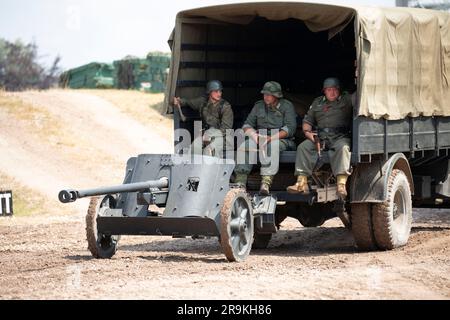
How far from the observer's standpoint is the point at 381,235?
44.7 ft

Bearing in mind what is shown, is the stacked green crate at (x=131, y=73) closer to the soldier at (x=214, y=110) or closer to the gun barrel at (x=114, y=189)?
the soldier at (x=214, y=110)

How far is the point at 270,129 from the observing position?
14.0 meters

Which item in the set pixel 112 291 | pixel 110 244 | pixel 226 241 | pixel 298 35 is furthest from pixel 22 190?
pixel 112 291

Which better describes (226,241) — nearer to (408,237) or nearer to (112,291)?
(112,291)

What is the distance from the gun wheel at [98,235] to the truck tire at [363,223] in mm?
2890

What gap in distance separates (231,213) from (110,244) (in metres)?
1.66

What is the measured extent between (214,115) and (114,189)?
264cm

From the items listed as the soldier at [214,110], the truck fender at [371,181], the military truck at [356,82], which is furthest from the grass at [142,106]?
the truck fender at [371,181]

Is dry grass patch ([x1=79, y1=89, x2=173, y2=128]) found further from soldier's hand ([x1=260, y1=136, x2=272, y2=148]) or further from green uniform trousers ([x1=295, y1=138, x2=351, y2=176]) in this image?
green uniform trousers ([x1=295, y1=138, x2=351, y2=176])

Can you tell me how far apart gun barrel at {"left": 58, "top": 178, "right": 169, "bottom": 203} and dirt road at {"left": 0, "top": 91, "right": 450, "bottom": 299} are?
0.78 metres

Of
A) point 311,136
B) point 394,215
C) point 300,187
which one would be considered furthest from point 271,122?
point 394,215

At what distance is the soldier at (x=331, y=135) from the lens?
514 inches

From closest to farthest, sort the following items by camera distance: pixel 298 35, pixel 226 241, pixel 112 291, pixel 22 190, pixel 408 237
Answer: pixel 112 291 → pixel 226 241 → pixel 408 237 → pixel 298 35 → pixel 22 190

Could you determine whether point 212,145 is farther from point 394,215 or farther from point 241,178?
point 394,215
